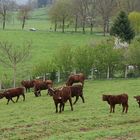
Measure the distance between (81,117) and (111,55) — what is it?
2363cm

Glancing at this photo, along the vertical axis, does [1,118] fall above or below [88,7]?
below

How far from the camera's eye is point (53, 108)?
81.3 ft

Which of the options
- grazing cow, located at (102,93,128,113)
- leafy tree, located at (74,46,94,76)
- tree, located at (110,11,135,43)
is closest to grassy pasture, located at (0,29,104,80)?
tree, located at (110,11,135,43)

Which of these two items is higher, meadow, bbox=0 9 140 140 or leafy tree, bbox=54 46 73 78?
leafy tree, bbox=54 46 73 78

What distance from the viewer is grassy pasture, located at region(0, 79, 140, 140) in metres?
17.2

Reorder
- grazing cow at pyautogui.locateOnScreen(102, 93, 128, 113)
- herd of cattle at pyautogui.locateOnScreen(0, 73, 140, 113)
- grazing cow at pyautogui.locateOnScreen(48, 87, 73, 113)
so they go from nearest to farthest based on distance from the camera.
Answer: grazing cow at pyautogui.locateOnScreen(102, 93, 128, 113)
herd of cattle at pyautogui.locateOnScreen(0, 73, 140, 113)
grazing cow at pyautogui.locateOnScreen(48, 87, 73, 113)

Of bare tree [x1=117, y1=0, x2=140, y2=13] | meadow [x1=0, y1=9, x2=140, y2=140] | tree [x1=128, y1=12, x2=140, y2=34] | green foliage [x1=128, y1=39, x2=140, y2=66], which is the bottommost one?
meadow [x1=0, y1=9, x2=140, y2=140]

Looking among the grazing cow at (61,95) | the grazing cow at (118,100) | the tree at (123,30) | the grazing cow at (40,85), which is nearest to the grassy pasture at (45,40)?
the tree at (123,30)

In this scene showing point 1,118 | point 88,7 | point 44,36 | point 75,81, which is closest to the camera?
point 1,118

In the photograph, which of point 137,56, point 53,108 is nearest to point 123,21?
point 137,56

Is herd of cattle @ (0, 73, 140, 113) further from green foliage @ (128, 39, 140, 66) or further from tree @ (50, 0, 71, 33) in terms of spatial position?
tree @ (50, 0, 71, 33)

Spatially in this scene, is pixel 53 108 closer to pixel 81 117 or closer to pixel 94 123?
pixel 81 117

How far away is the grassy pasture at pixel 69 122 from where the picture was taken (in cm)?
1717

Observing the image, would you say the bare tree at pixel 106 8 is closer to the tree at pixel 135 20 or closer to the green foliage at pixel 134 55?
the tree at pixel 135 20
